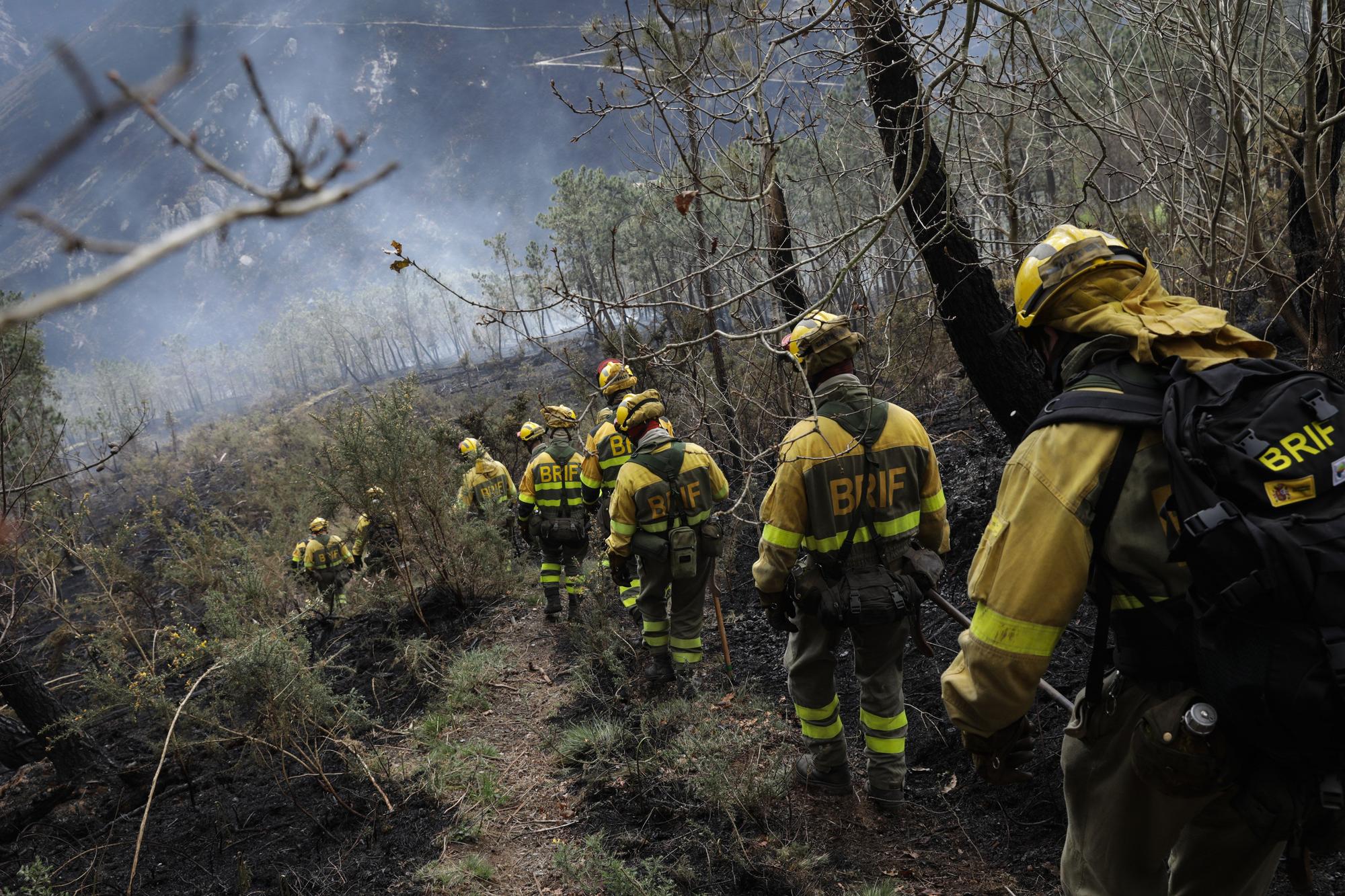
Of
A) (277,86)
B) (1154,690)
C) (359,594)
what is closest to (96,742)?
(359,594)

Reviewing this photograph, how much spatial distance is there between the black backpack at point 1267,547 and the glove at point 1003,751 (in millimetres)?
516

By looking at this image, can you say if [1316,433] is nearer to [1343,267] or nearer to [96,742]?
[1343,267]

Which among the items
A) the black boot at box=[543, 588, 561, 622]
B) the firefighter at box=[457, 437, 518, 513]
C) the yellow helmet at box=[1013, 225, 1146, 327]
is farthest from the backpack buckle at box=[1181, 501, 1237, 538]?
the firefighter at box=[457, 437, 518, 513]

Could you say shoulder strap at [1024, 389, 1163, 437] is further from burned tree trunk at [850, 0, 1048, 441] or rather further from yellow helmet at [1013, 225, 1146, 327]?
burned tree trunk at [850, 0, 1048, 441]

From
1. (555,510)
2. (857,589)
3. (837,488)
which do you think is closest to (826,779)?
(857,589)

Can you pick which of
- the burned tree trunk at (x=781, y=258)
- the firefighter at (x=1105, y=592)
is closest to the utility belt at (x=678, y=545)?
the burned tree trunk at (x=781, y=258)

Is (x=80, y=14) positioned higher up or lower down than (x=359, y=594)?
higher up

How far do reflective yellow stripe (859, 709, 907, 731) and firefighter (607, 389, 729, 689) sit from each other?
1.79 meters

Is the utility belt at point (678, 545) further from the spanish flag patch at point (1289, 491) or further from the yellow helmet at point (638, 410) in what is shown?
the spanish flag patch at point (1289, 491)

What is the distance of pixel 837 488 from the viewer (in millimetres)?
3551

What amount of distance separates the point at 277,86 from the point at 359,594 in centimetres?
17167

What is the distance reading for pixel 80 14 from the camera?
188125mm

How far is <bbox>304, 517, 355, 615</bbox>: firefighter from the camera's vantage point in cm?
962

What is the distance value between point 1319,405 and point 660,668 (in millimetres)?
4662
